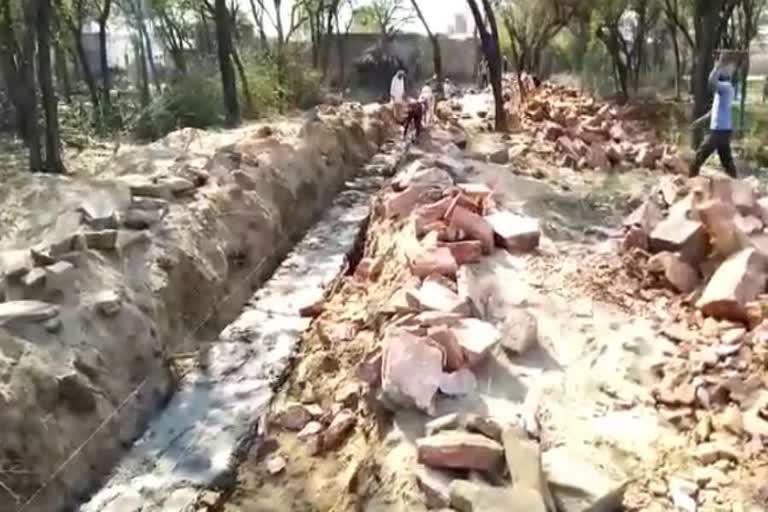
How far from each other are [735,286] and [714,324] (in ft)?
0.91

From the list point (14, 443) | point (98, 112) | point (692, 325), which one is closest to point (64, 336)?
point (14, 443)

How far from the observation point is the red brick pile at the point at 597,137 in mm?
11906

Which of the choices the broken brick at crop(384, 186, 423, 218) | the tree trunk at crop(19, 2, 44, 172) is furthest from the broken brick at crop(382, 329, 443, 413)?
the tree trunk at crop(19, 2, 44, 172)

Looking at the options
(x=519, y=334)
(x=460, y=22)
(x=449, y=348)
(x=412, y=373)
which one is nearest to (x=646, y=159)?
(x=519, y=334)

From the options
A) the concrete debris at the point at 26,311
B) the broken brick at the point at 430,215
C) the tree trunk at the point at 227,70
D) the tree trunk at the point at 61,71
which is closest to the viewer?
the concrete debris at the point at 26,311

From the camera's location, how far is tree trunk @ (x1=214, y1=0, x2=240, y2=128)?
42.9 ft

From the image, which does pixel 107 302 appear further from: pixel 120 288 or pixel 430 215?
pixel 430 215

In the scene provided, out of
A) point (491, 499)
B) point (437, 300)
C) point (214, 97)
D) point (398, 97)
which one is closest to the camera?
point (491, 499)

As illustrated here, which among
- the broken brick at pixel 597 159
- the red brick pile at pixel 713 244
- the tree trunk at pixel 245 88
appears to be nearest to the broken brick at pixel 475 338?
the red brick pile at pixel 713 244

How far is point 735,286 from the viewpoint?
514 cm

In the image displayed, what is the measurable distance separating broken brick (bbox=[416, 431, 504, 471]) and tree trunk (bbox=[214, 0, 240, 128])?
10.1 meters

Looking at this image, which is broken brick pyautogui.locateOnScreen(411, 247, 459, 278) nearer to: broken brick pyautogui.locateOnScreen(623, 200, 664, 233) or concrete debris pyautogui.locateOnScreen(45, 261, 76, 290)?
broken brick pyautogui.locateOnScreen(623, 200, 664, 233)

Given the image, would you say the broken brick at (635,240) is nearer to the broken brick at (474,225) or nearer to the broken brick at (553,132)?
the broken brick at (474,225)

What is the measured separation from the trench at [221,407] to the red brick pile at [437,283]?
793mm
